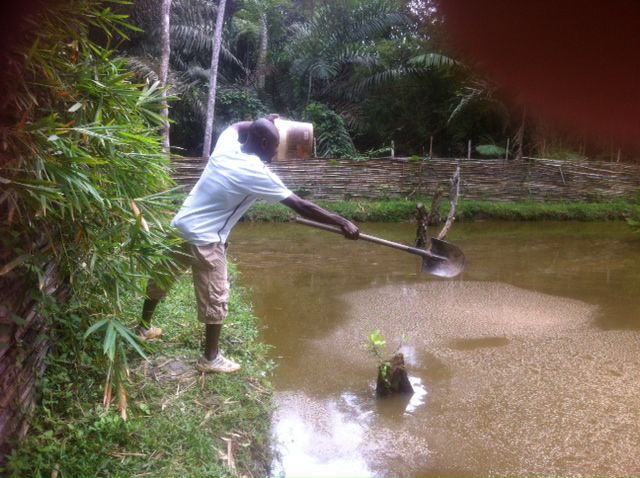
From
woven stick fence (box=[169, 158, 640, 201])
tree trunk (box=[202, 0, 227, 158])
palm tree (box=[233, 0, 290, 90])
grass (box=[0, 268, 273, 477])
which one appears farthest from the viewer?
palm tree (box=[233, 0, 290, 90])

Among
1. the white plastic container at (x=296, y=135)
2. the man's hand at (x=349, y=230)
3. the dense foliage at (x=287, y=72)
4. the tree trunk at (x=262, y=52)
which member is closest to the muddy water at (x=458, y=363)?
the man's hand at (x=349, y=230)

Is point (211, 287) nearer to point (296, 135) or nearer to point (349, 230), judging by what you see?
point (349, 230)

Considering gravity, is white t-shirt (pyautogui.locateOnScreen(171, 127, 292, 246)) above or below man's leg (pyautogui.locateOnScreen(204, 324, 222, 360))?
above

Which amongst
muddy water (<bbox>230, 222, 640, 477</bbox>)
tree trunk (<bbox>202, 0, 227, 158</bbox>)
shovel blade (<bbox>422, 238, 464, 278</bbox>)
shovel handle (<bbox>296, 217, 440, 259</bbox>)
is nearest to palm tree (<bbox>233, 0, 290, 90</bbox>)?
tree trunk (<bbox>202, 0, 227, 158</bbox>)

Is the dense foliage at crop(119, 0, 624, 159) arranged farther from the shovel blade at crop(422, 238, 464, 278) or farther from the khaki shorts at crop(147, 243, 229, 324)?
the khaki shorts at crop(147, 243, 229, 324)

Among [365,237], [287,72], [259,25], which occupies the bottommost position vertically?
[365,237]

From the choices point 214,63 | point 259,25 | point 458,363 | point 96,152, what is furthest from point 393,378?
point 259,25

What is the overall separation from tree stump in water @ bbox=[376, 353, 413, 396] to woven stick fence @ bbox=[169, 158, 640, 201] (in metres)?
8.63

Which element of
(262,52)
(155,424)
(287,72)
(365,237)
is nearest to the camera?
(155,424)

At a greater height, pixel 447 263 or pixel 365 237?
pixel 365 237

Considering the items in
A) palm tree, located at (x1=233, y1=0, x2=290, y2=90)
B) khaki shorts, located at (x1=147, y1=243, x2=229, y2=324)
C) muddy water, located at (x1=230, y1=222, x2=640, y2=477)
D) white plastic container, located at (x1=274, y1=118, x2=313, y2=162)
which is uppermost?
palm tree, located at (x1=233, y1=0, x2=290, y2=90)

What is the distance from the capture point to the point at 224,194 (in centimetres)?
322

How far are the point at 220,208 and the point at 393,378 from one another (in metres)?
1.54

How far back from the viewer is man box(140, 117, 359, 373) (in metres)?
3.14
